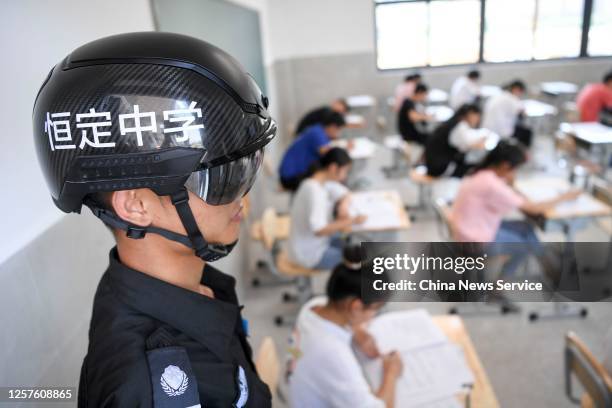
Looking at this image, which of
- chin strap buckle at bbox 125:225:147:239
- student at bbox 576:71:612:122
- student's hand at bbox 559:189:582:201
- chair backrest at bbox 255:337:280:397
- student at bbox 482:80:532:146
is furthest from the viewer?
student at bbox 482:80:532:146

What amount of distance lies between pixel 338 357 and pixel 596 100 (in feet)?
16.9

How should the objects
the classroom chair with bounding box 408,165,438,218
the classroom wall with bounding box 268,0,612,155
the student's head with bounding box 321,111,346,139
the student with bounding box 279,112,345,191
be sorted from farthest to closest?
the classroom wall with bounding box 268,0,612,155
the classroom chair with bounding box 408,165,438,218
the student's head with bounding box 321,111,346,139
the student with bounding box 279,112,345,191

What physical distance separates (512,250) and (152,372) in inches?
23.8

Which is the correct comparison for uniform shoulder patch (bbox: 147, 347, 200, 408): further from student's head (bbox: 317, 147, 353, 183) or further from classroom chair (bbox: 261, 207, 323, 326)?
student's head (bbox: 317, 147, 353, 183)

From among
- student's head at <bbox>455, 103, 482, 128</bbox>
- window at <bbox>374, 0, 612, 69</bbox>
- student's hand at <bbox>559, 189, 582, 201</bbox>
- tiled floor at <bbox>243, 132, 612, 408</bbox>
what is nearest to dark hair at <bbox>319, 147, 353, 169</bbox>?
tiled floor at <bbox>243, 132, 612, 408</bbox>

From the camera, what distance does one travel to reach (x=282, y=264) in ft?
9.77

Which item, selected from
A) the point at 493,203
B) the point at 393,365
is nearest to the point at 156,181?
the point at 393,365

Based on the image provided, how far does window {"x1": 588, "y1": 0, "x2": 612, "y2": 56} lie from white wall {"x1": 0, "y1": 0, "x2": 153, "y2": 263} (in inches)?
50.2

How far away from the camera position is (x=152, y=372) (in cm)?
67

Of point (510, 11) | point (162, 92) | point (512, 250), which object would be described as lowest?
point (512, 250)

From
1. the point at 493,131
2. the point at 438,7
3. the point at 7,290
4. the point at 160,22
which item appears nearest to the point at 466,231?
the point at 160,22

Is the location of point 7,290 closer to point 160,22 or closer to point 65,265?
point 65,265

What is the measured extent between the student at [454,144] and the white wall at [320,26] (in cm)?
270

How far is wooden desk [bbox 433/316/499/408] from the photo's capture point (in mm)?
1408
